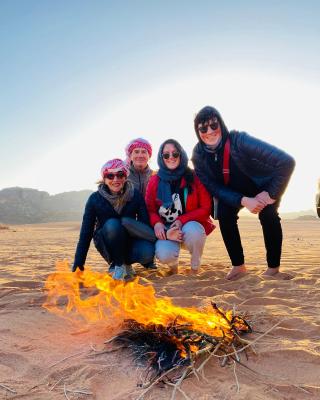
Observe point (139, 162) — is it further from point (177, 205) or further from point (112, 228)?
point (112, 228)

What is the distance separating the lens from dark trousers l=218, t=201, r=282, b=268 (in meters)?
4.34

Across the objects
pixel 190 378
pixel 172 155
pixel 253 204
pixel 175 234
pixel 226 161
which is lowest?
pixel 190 378

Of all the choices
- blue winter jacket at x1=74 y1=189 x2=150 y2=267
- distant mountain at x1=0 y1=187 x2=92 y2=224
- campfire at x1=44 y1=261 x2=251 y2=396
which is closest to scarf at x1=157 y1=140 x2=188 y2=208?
blue winter jacket at x1=74 y1=189 x2=150 y2=267

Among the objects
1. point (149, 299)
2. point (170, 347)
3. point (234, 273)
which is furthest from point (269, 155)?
point (170, 347)

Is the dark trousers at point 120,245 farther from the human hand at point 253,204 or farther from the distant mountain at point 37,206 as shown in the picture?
the distant mountain at point 37,206

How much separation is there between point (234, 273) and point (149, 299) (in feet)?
6.77

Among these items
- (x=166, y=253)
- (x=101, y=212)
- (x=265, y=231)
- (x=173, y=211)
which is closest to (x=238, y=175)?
(x=265, y=231)

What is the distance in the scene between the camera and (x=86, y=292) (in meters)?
3.95

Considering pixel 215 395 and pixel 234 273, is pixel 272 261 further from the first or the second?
pixel 215 395

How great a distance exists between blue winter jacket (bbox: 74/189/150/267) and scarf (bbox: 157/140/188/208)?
27 cm

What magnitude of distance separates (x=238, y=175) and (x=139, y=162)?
1.47m

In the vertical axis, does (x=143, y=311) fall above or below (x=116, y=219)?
below

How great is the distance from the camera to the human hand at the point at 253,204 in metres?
4.19

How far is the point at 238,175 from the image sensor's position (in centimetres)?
443
